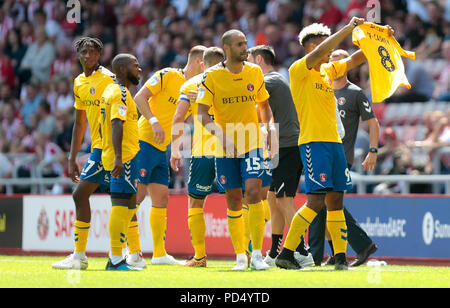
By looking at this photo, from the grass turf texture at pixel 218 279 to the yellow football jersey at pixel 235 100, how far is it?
1347 mm

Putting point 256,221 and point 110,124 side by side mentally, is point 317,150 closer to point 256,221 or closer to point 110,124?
point 256,221

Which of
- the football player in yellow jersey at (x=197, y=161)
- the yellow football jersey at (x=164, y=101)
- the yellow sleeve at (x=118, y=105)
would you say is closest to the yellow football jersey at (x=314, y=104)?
the football player in yellow jersey at (x=197, y=161)

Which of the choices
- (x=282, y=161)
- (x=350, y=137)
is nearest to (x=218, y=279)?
(x=282, y=161)

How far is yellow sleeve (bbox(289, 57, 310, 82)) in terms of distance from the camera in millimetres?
8383

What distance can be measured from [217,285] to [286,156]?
10.1 feet

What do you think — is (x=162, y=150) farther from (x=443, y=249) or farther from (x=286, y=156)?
(x=443, y=249)

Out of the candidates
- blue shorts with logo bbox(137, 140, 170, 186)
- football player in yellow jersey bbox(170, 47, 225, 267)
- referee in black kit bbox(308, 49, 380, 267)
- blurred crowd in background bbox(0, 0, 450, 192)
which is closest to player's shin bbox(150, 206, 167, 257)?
blue shorts with logo bbox(137, 140, 170, 186)

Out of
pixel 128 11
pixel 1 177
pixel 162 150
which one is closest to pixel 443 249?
pixel 162 150

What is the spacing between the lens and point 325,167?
329 inches

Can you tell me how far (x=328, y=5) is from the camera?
55.9 feet

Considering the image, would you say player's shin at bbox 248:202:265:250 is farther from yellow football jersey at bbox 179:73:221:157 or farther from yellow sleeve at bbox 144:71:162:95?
yellow sleeve at bbox 144:71:162:95

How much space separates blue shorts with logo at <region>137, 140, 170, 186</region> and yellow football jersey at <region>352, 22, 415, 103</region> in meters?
2.87

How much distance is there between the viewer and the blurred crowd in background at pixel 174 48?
14.5 m

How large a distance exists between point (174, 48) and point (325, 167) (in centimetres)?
1120
